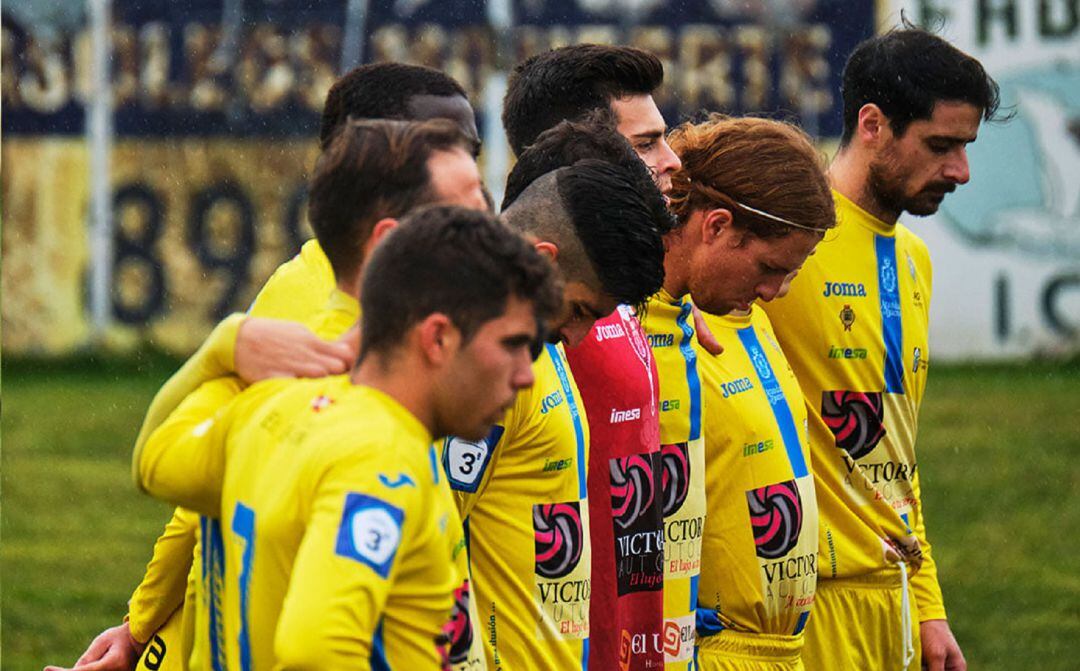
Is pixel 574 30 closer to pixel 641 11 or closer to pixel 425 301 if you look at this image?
pixel 641 11

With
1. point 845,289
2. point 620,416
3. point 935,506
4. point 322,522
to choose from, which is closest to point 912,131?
point 845,289

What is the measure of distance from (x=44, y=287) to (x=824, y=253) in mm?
12280

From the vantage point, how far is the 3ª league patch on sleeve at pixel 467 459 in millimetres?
3613

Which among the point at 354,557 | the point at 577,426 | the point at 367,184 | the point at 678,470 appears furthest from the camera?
the point at 678,470

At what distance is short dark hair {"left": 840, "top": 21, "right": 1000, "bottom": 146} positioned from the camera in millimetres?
5559

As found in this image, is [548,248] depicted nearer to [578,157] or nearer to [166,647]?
[578,157]

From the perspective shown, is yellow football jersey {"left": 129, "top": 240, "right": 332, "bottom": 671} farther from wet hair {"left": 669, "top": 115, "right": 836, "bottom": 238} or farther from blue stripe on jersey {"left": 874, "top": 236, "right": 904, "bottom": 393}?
blue stripe on jersey {"left": 874, "top": 236, "right": 904, "bottom": 393}

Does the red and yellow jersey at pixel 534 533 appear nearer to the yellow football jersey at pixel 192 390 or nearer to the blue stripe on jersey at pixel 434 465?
the yellow football jersey at pixel 192 390

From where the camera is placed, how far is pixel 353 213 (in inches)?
128

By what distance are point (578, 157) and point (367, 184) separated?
0.89 metres

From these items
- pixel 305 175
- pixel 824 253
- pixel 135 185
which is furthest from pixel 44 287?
pixel 824 253

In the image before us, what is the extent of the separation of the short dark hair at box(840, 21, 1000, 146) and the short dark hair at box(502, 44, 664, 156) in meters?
1.03

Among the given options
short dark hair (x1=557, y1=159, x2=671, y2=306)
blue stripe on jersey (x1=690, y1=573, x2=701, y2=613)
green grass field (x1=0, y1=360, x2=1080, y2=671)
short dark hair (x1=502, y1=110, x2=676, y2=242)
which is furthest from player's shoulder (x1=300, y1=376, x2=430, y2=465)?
green grass field (x1=0, y1=360, x2=1080, y2=671)

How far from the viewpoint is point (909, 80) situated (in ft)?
18.3
